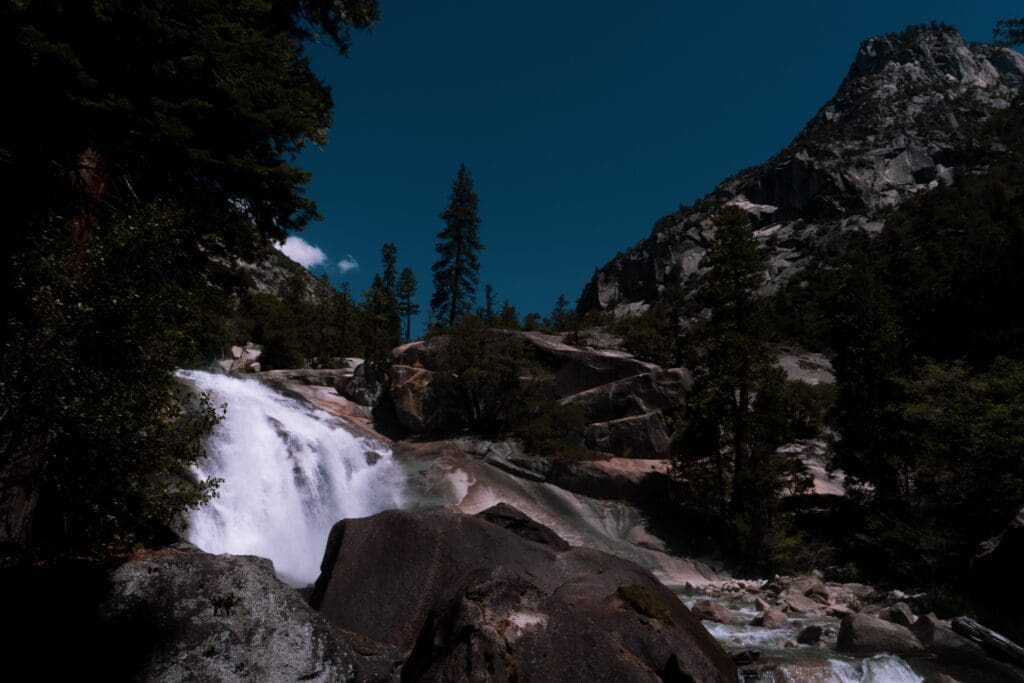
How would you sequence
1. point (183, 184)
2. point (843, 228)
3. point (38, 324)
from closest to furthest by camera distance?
point (38, 324)
point (183, 184)
point (843, 228)

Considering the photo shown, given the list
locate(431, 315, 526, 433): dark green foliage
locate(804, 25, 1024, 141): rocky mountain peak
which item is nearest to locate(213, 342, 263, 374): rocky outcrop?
locate(431, 315, 526, 433): dark green foliage

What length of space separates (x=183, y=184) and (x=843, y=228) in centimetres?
11105

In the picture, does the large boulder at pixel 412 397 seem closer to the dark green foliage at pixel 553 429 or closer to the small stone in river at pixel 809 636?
the dark green foliage at pixel 553 429

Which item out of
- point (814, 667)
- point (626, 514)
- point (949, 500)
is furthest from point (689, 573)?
point (814, 667)

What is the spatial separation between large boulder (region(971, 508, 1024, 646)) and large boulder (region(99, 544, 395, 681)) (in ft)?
45.1

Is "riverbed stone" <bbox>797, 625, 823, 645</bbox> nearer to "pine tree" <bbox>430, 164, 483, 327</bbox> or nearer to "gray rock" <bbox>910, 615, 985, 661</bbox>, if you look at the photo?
"gray rock" <bbox>910, 615, 985, 661</bbox>

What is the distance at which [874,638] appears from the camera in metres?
11.8

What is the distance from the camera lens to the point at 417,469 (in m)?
27.2

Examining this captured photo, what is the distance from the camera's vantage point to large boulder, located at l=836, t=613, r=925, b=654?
11.5 meters

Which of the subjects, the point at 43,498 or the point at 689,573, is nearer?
the point at 43,498

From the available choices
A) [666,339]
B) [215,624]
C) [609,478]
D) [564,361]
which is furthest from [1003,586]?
[666,339]

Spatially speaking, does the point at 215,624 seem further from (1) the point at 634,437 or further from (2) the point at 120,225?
(1) the point at 634,437

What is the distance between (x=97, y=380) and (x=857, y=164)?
459 feet

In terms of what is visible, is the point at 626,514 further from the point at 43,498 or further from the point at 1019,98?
the point at 1019,98
